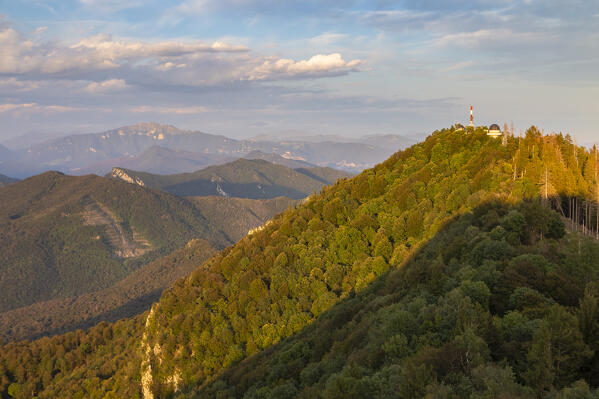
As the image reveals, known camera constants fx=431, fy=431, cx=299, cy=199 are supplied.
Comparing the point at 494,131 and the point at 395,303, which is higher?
the point at 494,131

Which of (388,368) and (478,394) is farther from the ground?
(478,394)

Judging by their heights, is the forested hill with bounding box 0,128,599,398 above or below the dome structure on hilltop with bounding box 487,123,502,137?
below

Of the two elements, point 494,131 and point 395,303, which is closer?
point 395,303

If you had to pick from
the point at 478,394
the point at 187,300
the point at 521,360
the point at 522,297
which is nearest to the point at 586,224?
the point at 522,297

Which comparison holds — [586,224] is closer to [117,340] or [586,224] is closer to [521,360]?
[521,360]

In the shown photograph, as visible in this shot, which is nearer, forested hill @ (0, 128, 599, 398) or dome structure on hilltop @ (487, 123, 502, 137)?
forested hill @ (0, 128, 599, 398)

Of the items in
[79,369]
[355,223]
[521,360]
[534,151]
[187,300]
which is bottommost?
[79,369]

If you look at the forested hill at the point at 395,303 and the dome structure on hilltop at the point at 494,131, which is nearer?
the forested hill at the point at 395,303

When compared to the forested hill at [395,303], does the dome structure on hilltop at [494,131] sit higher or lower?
higher
